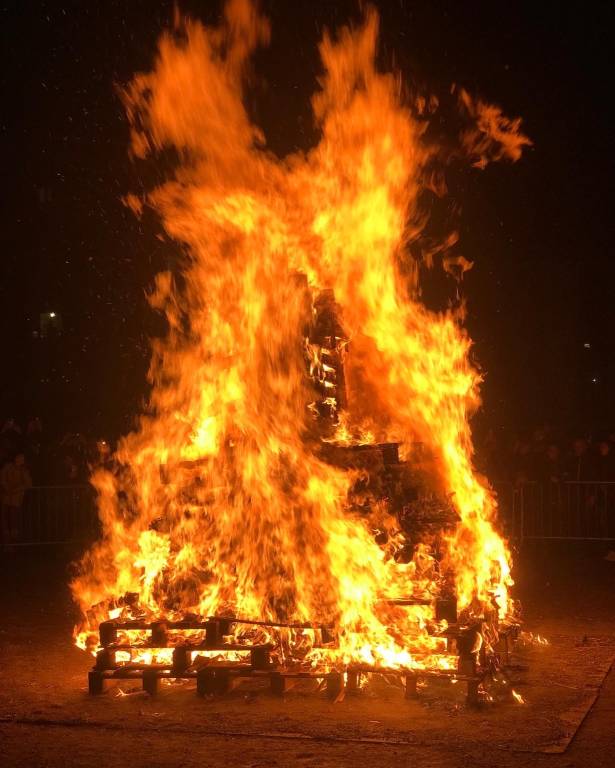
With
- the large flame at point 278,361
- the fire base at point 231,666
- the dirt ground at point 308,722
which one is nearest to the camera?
the dirt ground at point 308,722

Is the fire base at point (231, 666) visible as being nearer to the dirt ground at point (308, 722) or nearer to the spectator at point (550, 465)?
the dirt ground at point (308, 722)

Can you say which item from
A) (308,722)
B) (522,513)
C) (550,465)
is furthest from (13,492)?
(308,722)

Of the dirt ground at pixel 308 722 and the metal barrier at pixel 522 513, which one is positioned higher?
the metal barrier at pixel 522 513

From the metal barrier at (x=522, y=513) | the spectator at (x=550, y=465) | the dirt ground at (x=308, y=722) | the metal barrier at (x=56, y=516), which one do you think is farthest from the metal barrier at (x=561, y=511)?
the dirt ground at (x=308, y=722)

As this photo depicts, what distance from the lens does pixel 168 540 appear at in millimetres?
7984

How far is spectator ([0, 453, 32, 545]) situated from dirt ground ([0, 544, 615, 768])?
6.86 m

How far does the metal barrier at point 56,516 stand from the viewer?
15828 mm

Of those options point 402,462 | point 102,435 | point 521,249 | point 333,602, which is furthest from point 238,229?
point 521,249

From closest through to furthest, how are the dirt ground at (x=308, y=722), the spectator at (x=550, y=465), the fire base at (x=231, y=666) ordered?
the dirt ground at (x=308, y=722) → the fire base at (x=231, y=666) → the spectator at (x=550, y=465)

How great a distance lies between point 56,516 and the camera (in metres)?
16.0

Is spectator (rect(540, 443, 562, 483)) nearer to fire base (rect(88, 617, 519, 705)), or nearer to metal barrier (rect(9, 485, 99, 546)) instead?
metal barrier (rect(9, 485, 99, 546))

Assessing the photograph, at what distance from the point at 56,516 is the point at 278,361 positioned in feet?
29.3

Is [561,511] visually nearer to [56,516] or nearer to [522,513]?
[522,513]

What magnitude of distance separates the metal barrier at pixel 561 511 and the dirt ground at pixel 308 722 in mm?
7380
